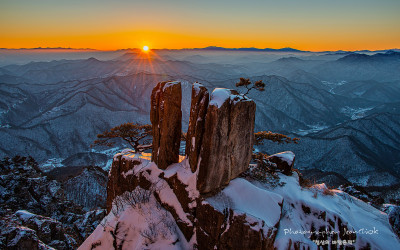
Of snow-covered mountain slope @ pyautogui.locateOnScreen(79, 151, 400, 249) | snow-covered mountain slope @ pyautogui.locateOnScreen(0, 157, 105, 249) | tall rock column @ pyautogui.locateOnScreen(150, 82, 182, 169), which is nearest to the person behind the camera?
snow-covered mountain slope @ pyautogui.locateOnScreen(79, 151, 400, 249)

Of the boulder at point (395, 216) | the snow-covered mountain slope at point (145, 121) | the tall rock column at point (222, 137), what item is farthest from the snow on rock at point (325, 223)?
the snow-covered mountain slope at point (145, 121)

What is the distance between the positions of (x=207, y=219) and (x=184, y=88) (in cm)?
13626

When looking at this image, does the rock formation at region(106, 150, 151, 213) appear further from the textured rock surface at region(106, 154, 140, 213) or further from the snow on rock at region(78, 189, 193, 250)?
the snow on rock at region(78, 189, 193, 250)

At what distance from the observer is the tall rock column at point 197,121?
1121 cm

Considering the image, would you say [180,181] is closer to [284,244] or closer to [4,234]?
[284,244]

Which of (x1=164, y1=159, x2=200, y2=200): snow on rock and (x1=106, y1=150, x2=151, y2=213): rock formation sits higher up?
(x1=164, y1=159, x2=200, y2=200): snow on rock

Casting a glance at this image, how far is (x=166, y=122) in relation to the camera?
13.0 meters

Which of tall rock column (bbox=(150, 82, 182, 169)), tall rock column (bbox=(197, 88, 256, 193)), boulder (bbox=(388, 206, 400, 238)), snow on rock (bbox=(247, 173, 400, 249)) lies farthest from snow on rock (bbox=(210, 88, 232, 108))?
boulder (bbox=(388, 206, 400, 238))

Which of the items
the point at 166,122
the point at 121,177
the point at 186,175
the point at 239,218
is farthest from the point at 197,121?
the point at 121,177

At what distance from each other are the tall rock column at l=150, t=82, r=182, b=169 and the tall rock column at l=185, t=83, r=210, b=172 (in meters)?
1.66

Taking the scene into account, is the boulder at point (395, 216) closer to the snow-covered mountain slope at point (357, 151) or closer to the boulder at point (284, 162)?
the boulder at point (284, 162)

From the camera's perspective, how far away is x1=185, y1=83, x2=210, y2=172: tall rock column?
11211 mm

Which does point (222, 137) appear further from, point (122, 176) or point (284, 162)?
point (122, 176)

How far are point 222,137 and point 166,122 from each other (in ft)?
14.1
